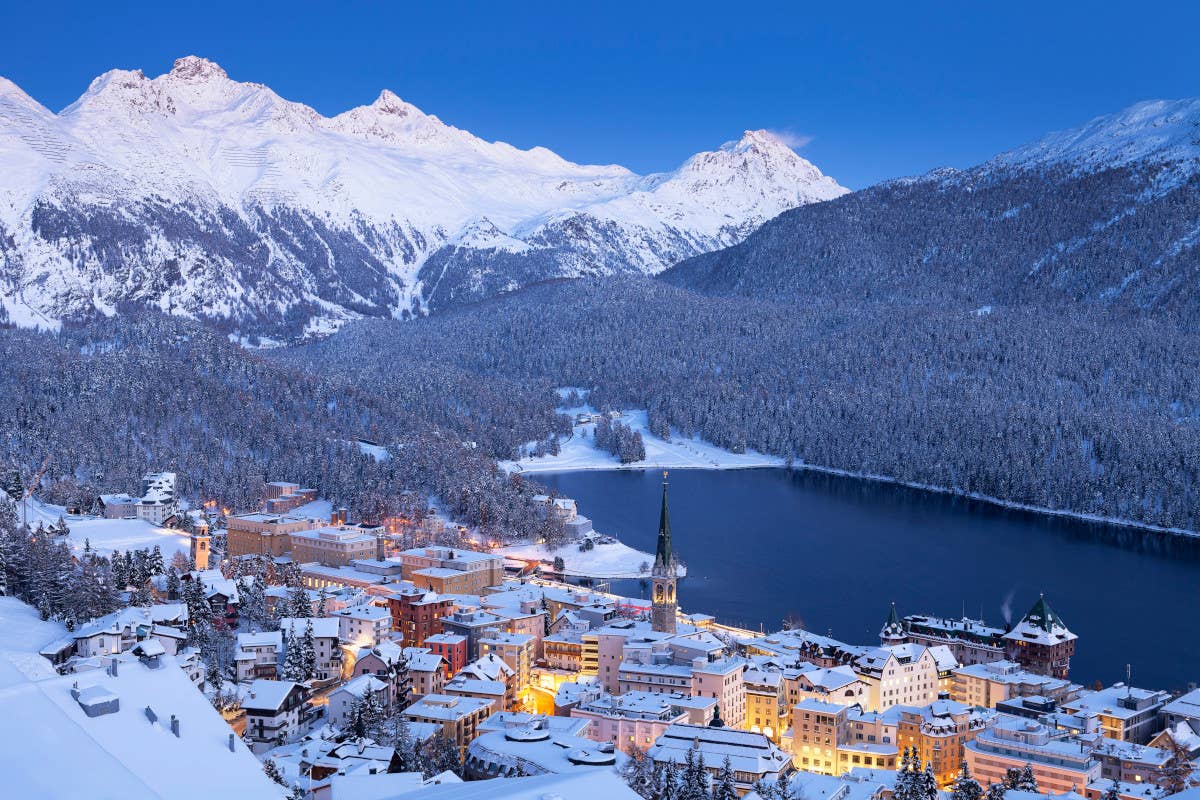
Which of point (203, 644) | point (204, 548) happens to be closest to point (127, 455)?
point (204, 548)

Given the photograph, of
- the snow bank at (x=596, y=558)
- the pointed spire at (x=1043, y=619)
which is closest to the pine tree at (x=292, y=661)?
the snow bank at (x=596, y=558)

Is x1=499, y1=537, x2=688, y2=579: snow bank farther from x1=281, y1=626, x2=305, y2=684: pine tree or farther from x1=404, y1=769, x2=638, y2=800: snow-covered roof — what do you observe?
x1=404, y1=769, x2=638, y2=800: snow-covered roof

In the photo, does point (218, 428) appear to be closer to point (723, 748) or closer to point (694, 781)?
point (723, 748)

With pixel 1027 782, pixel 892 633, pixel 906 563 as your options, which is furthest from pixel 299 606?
pixel 906 563

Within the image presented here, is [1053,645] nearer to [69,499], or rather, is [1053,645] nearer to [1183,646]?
[1183,646]

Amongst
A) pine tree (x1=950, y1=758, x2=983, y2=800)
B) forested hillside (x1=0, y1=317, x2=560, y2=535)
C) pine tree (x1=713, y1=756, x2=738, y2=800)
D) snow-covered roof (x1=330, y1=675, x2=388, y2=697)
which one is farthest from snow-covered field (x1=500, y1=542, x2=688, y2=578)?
pine tree (x1=713, y1=756, x2=738, y2=800)

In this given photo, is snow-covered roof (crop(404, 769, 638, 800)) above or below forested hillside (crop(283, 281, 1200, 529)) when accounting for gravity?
below
